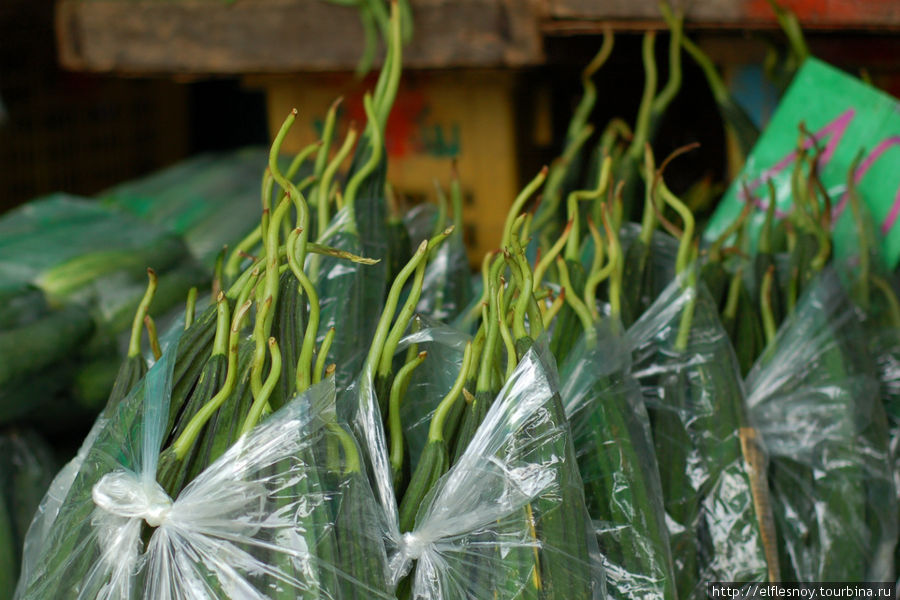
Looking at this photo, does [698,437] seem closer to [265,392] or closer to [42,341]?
[265,392]

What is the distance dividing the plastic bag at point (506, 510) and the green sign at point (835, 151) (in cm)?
45

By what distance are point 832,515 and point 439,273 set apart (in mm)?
385

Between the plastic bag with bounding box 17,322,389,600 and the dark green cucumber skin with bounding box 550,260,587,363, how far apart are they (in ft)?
0.70

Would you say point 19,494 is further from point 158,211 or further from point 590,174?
point 590,174

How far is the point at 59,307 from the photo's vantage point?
1.03 m

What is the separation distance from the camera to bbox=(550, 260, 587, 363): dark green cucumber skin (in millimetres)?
675

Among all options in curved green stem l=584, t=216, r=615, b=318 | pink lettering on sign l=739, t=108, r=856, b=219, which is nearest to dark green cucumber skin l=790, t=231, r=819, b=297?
pink lettering on sign l=739, t=108, r=856, b=219

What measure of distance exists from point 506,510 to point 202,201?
99cm

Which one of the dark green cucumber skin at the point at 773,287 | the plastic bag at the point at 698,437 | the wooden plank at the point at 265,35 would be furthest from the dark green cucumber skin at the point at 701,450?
the wooden plank at the point at 265,35

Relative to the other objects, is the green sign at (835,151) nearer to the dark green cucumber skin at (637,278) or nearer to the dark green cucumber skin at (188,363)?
the dark green cucumber skin at (637,278)

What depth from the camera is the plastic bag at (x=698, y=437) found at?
666mm

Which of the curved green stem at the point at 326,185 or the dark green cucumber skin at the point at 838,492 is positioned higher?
the curved green stem at the point at 326,185

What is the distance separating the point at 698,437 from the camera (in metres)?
0.69

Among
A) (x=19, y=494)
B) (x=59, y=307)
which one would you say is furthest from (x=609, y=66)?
(x=19, y=494)
